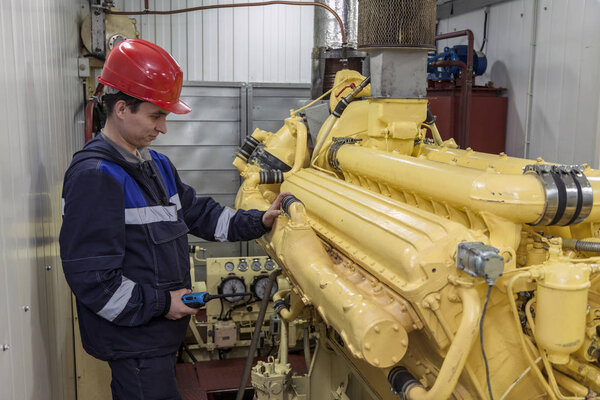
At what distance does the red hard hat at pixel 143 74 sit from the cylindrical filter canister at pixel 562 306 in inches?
57.2

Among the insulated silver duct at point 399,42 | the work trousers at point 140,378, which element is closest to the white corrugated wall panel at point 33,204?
the work trousers at point 140,378

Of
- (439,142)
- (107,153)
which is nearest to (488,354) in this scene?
(107,153)

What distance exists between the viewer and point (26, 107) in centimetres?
196

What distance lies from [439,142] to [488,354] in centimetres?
213

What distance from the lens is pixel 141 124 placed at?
2.22m

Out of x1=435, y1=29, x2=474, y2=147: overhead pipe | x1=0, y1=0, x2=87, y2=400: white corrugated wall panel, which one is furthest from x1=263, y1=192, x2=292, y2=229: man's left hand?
x1=435, y1=29, x2=474, y2=147: overhead pipe

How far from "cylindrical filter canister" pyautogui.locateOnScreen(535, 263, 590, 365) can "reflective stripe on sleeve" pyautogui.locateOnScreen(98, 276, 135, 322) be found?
1354mm

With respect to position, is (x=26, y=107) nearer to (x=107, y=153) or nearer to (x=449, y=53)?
(x=107, y=153)

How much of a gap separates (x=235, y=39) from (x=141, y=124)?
571 cm

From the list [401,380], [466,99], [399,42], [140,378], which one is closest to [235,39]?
[466,99]

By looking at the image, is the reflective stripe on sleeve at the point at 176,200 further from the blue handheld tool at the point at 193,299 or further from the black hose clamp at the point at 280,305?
the black hose clamp at the point at 280,305

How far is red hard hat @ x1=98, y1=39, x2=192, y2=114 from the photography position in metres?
2.20

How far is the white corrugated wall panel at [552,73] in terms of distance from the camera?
4.79 metres

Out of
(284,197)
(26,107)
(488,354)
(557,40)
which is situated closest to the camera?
(488,354)
